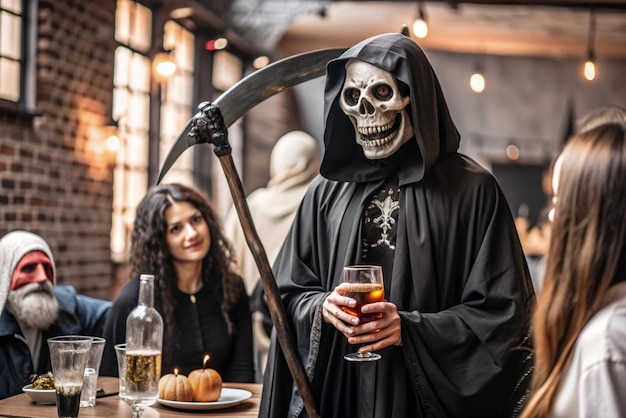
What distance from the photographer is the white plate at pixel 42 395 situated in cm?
260

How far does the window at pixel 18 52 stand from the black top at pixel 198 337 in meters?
2.21

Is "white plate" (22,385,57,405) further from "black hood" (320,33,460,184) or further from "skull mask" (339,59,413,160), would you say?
"skull mask" (339,59,413,160)

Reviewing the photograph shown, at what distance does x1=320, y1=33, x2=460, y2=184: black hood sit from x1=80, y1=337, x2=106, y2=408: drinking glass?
33.6 inches

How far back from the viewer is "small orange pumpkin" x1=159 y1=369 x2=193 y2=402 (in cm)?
257

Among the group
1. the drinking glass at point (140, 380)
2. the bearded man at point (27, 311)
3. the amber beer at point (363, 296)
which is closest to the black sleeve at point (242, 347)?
the bearded man at point (27, 311)

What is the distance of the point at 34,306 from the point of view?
10.9ft

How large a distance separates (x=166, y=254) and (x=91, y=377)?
3.23ft

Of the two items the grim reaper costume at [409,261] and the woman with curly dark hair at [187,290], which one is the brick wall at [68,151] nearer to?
the woman with curly dark hair at [187,290]

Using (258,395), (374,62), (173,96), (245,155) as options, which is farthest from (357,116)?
(245,155)

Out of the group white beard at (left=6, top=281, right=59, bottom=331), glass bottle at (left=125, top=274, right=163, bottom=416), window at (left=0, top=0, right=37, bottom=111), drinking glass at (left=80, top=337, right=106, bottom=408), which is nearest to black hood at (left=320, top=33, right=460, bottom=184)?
glass bottle at (left=125, top=274, right=163, bottom=416)

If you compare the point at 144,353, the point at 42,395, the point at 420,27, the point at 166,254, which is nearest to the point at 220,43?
the point at 420,27

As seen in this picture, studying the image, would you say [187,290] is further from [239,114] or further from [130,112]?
[130,112]

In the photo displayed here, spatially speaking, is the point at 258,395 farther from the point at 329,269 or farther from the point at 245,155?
Result: the point at 245,155

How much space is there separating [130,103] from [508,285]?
5429 millimetres
